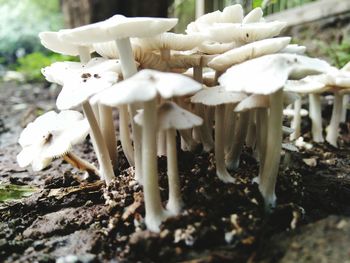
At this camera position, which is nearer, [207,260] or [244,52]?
[207,260]

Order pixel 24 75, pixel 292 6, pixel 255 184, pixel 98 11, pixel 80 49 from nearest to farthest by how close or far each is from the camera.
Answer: pixel 255 184 < pixel 80 49 < pixel 98 11 < pixel 292 6 < pixel 24 75

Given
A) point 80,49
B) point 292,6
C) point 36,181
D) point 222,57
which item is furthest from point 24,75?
point 222,57

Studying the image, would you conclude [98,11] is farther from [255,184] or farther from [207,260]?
[207,260]

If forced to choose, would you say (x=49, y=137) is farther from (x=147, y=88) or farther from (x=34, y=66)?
(x=34, y=66)

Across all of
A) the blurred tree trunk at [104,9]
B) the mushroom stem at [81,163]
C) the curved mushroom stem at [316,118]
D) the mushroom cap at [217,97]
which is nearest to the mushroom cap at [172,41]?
the mushroom cap at [217,97]

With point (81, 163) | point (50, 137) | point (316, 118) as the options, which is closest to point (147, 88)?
point (50, 137)

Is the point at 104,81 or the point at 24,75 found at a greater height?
the point at 104,81
